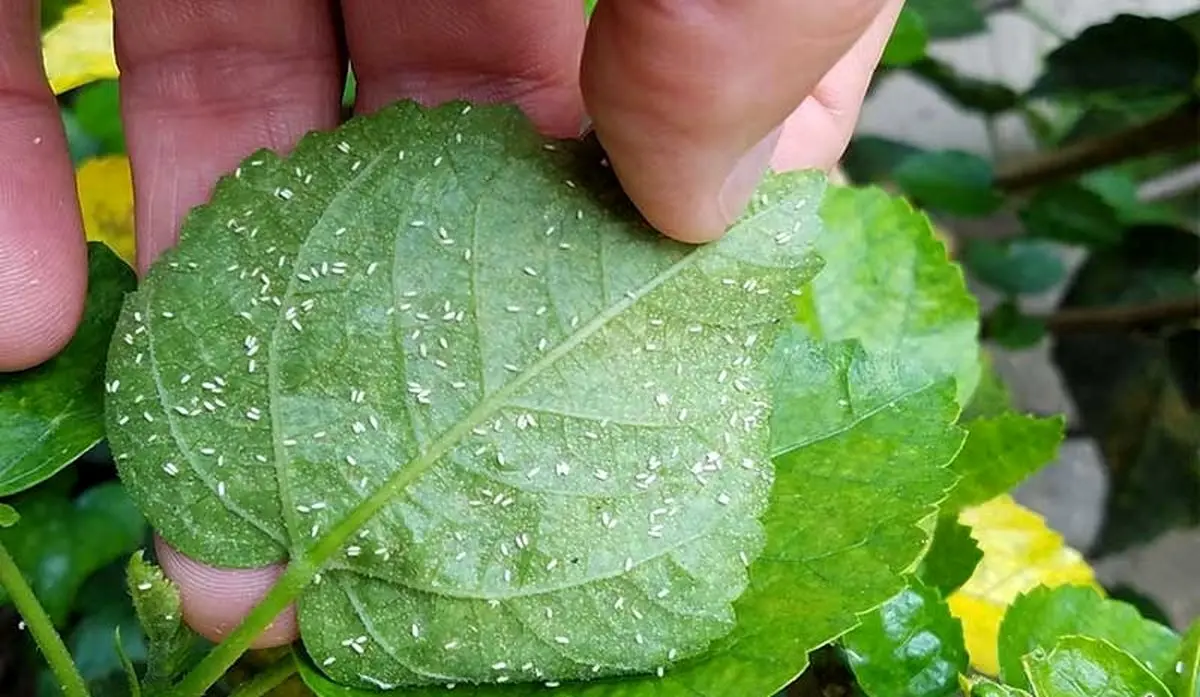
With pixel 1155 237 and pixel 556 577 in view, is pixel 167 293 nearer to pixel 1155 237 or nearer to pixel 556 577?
pixel 556 577

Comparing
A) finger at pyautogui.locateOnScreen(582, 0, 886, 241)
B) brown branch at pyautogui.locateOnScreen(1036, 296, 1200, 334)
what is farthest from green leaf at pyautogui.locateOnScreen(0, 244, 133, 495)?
brown branch at pyautogui.locateOnScreen(1036, 296, 1200, 334)

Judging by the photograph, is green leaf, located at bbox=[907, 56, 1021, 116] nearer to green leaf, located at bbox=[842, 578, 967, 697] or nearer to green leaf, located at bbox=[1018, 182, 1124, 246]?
green leaf, located at bbox=[1018, 182, 1124, 246]

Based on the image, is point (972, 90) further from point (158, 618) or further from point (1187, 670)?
point (158, 618)

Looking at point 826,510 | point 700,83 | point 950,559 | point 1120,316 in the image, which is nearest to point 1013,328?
point 1120,316

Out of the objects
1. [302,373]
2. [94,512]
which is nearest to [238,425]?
[302,373]

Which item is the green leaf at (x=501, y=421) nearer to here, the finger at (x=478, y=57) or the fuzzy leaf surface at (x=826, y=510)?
the fuzzy leaf surface at (x=826, y=510)

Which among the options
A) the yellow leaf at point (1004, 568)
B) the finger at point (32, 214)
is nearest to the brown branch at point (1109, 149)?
the yellow leaf at point (1004, 568)
